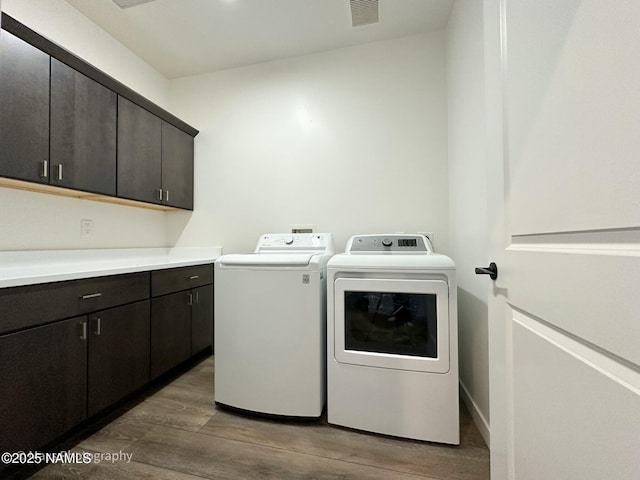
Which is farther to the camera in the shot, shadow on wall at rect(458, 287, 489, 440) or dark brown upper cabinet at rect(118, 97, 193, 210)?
dark brown upper cabinet at rect(118, 97, 193, 210)

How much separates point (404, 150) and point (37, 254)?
2.70 m

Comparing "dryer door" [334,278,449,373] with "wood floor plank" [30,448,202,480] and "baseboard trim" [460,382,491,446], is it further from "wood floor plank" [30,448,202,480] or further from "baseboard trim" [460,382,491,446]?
"wood floor plank" [30,448,202,480]

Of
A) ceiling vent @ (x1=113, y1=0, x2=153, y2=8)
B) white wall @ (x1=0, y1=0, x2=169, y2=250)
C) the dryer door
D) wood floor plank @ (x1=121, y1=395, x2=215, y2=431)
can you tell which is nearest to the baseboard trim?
the dryer door

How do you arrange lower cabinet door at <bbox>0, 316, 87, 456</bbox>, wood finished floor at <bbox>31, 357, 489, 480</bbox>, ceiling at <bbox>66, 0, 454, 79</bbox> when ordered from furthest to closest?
1. ceiling at <bbox>66, 0, 454, 79</bbox>
2. wood finished floor at <bbox>31, 357, 489, 480</bbox>
3. lower cabinet door at <bbox>0, 316, 87, 456</bbox>

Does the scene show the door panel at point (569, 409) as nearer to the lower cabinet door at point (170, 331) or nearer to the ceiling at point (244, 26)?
the lower cabinet door at point (170, 331)

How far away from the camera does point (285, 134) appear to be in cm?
249

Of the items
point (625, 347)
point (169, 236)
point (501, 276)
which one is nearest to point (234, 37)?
point (169, 236)

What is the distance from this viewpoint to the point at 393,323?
1.46m

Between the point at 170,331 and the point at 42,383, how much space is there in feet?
2.56

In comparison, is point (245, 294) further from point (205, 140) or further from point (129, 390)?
point (205, 140)

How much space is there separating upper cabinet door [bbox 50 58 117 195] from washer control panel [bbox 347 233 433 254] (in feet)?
5.84

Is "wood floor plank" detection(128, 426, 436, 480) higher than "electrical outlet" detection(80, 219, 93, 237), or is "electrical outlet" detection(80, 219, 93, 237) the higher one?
"electrical outlet" detection(80, 219, 93, 237)

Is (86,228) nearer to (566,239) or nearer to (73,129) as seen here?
(73,129)

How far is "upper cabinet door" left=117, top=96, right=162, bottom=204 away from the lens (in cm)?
198
